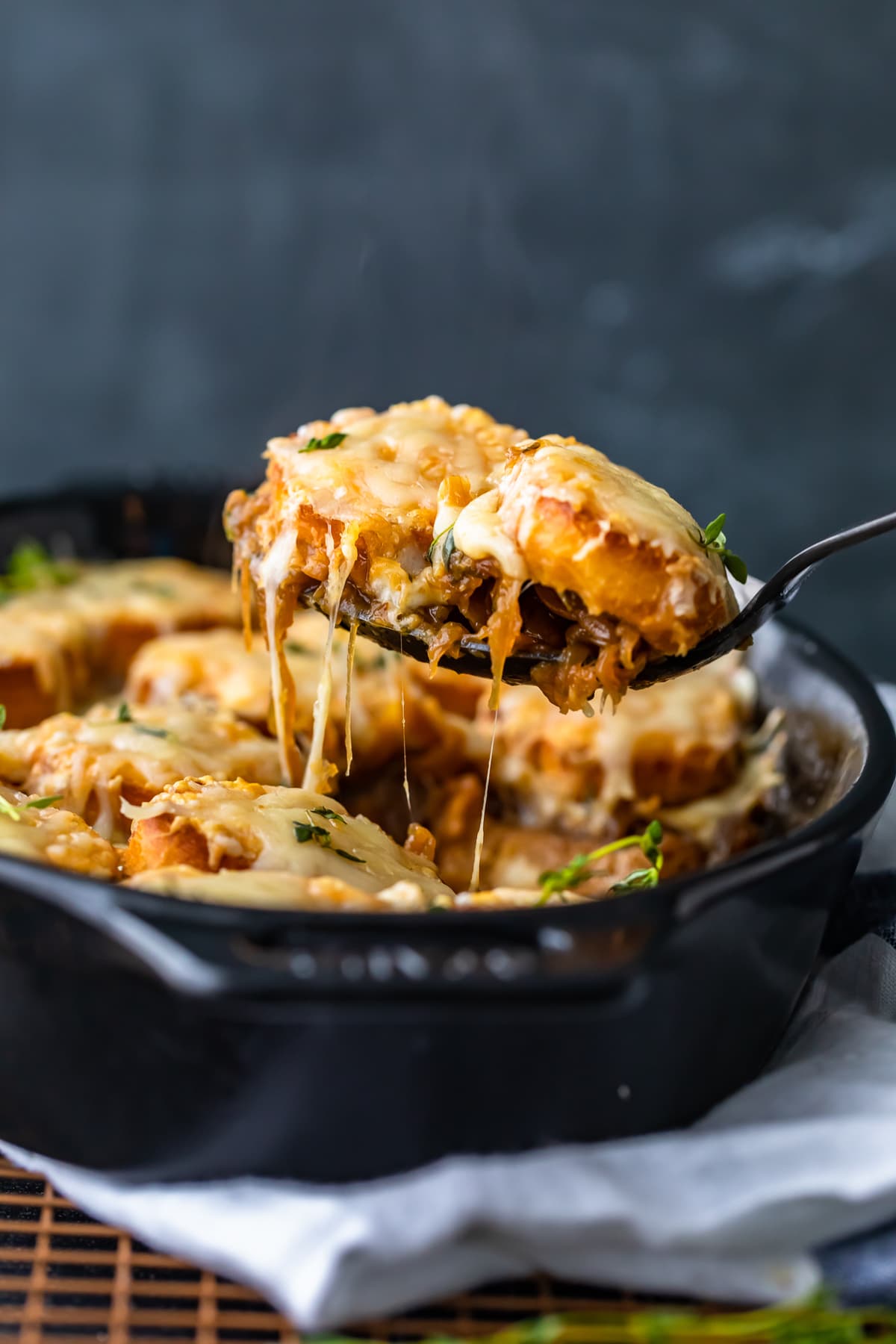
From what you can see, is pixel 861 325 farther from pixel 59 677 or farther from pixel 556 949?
pixel 556 949

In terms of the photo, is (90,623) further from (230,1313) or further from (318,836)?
(230,1313)

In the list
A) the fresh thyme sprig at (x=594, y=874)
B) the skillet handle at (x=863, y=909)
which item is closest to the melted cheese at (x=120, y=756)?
the fresh thyme sprig at (x=594, y=874)

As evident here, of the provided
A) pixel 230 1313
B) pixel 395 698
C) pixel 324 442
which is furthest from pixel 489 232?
pixel 230 1313

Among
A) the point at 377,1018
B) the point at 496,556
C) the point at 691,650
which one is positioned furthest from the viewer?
the point at 691,650

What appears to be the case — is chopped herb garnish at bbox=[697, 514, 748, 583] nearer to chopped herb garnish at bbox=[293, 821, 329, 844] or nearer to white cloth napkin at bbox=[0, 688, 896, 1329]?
chopped herb garnish at bbox=[293, 821, 329, 844]

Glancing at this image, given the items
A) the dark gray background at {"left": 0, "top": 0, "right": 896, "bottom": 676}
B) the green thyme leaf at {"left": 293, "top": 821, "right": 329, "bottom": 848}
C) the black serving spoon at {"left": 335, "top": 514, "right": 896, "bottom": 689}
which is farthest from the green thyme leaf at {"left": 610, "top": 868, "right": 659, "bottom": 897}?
the dark gray background at {"left": 0, "top": 0, "right": 896, "bottom": 676}

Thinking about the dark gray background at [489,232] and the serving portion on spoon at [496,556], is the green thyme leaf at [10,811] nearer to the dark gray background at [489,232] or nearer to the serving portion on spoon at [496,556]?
the serving portion on spoon at [496,556]

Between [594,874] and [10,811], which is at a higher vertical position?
[594,874]
